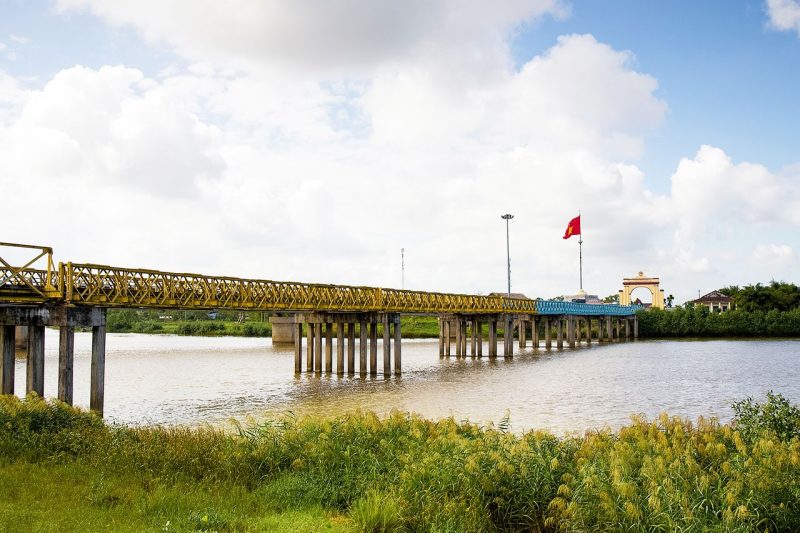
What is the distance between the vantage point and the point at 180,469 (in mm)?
12523

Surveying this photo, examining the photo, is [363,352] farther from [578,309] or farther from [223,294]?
[578,309]

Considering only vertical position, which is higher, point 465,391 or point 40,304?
point 40,304

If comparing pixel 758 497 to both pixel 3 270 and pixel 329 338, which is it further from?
pixel 329 338

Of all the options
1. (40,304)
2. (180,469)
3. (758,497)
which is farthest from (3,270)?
(758,497)

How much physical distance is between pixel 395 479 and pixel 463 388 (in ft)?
74.9

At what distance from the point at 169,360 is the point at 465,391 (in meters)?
31.2

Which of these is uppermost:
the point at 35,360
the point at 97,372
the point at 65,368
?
the point at 35,360

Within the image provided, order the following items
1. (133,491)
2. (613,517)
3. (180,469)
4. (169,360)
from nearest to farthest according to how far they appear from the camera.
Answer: (613,517) < (133,491) < (180,469) < (169,360)

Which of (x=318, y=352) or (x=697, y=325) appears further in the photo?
(x=697, y=325)

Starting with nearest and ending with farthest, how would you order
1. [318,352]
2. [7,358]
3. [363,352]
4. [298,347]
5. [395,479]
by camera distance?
[395,479], [7,358], [363,352], [318,352], [298,347]

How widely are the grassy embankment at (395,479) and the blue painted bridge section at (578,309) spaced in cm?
5420

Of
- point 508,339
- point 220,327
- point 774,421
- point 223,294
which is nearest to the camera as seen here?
point 774,421

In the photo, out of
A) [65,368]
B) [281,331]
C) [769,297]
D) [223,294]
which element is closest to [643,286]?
[769,297]

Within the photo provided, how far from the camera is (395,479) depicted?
37.0 ft
